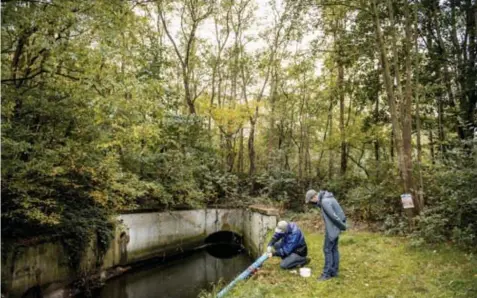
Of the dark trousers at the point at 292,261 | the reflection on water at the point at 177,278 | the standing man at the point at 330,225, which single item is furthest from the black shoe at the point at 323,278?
the reflection on water at the point at 177,278

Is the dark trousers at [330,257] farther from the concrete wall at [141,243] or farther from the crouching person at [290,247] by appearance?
the concrete wall at [141,243]

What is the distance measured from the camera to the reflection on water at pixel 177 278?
880cm

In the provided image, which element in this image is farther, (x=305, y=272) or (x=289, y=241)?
(x=289, y=241)

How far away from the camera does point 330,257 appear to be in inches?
225

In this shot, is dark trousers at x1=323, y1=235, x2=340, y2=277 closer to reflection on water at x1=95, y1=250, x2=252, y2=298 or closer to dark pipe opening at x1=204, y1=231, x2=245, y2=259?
reflection on water at x1=95, y1=250, x2=252, y2=298

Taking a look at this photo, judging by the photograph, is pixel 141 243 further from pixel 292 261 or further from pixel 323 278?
pixel 323 278

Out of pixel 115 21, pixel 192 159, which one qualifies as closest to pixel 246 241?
pixel 192 159

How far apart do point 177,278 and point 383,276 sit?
6297 mm

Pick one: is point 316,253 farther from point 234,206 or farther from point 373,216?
point 234,206

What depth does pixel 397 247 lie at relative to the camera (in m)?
7.49

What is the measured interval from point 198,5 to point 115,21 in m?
12.5

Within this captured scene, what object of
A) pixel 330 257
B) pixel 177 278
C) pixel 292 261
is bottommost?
pixel 177 278

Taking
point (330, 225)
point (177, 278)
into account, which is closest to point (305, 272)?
point (330, 225)

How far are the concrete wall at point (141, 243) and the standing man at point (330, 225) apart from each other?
4553 mm
